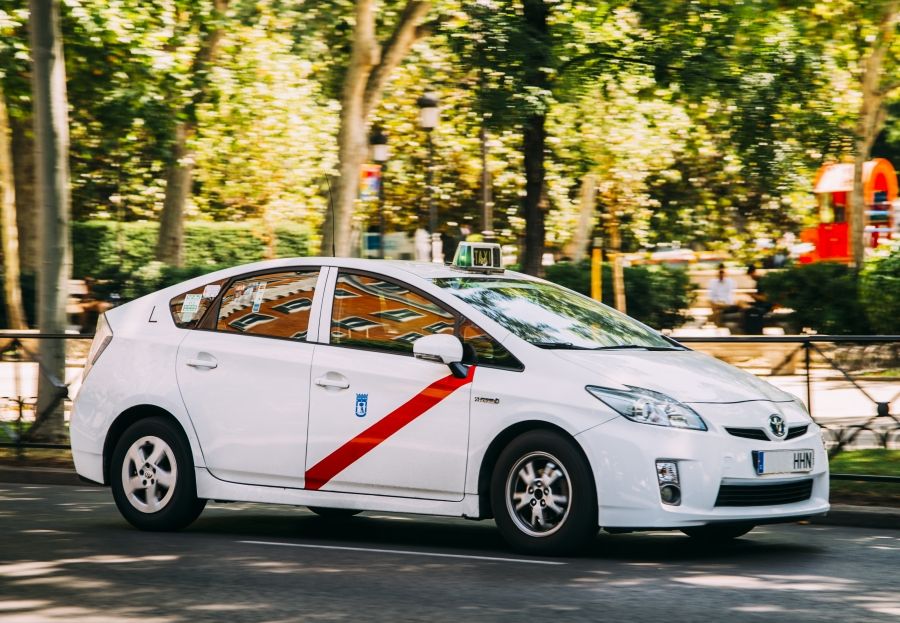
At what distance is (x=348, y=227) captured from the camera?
25.9 meters

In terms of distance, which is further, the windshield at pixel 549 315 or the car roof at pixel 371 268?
the car roof at pixel 371 268

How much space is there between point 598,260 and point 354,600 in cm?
2258

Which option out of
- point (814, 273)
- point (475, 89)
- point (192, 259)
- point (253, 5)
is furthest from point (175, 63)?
point (192, 259)

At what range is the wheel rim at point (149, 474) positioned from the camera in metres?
9.12

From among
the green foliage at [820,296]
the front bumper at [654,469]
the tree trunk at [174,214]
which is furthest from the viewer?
the tree trunk at [174,214]

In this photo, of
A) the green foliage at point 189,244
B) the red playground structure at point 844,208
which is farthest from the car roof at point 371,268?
the red playground structure at point 844,208

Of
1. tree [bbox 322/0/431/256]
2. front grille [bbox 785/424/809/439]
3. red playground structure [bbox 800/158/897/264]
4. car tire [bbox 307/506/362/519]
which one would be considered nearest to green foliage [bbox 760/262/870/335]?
tree [bbox 322/0/431/256]

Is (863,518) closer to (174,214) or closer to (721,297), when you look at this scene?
(721,297)

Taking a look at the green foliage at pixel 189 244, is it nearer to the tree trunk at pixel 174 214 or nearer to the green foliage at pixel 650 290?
the tree trunk at pixel 174 214

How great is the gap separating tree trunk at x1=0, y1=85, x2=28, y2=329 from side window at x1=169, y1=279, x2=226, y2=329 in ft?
70.3

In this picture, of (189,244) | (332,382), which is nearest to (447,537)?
(332,382)

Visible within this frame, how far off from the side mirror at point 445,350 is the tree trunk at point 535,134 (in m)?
6.60

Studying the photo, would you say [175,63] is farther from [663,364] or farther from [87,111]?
[663,364]

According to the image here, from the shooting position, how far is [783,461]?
790cm
